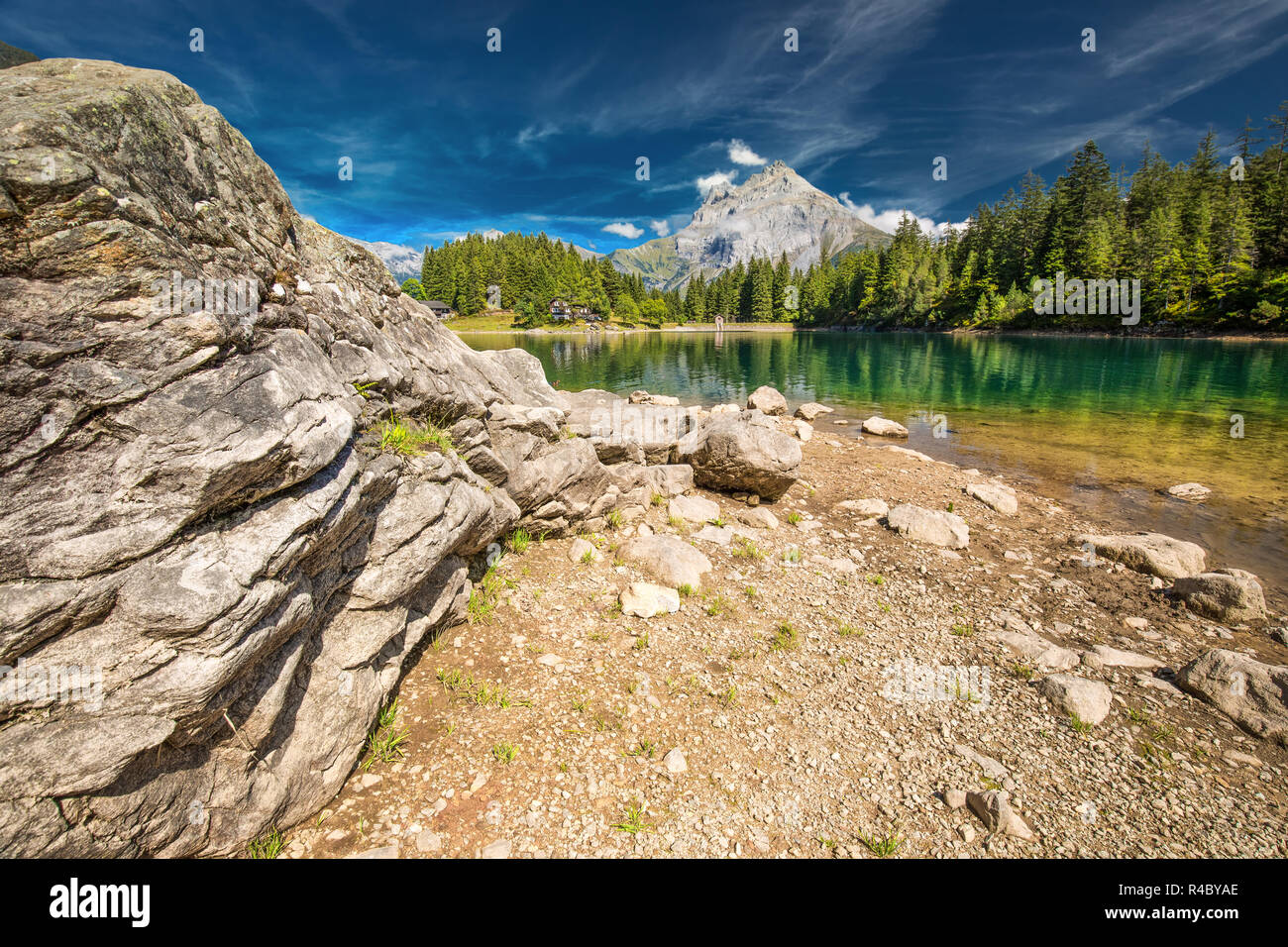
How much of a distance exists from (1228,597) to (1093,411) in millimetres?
24834

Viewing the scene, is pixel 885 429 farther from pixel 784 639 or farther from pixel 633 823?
pixel 633 823

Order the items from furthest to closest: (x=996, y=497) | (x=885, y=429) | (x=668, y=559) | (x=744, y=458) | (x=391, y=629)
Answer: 1. (x=885, y=429)
2. (x=996, y=497)
3. (x=744, y=458)
4. (x=668, y=559)
5. (x=391, y=629)

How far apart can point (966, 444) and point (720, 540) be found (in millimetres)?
17372

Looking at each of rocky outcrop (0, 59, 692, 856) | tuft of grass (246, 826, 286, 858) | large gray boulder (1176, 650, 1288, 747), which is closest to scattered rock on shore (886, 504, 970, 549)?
large gray boulder (1176, 650, 1288, 747)

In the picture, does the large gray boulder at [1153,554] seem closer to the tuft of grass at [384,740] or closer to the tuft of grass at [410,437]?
the tuft of grass at [410,437]

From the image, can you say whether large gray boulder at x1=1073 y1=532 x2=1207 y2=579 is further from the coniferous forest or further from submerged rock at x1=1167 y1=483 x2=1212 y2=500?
the coniferous forest

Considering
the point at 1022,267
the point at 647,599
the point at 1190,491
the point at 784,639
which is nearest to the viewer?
the point at 784,639

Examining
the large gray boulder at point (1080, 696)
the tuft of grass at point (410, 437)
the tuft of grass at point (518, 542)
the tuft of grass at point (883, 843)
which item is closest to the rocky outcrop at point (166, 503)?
the tuft of grass at point (410, 437)

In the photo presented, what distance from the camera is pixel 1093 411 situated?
27.6 meters

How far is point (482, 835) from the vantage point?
176 inches

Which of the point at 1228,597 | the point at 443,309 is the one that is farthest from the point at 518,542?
the point at 443,309
